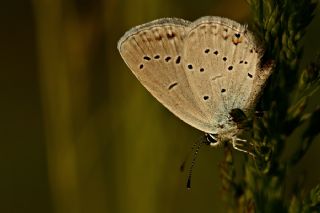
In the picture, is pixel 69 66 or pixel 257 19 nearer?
pixel 257 19

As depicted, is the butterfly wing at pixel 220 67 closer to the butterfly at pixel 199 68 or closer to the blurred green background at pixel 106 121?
the butterfly at pixel 199 68

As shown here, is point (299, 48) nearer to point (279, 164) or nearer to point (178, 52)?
point (279, 164)

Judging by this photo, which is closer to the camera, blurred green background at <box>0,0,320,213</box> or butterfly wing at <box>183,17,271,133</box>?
blurred green background at <box>0,0,320,213</box>

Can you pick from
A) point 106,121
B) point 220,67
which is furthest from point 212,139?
point 106,121

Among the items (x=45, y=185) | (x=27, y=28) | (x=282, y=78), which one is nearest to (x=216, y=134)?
(x=282, y=78)

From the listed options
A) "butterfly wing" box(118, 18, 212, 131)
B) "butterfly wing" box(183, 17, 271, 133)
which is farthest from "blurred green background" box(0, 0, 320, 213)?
"butterfly wing" box(183, 17, 271, 133)

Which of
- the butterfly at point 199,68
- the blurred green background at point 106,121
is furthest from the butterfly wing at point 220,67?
the blurred green background at point 106,121

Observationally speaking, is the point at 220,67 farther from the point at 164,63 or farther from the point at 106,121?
the point at 106,121

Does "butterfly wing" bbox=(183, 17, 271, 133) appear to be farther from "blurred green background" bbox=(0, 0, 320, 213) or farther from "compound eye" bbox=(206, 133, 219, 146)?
"blurred green background" bbox=(0, 0, 320, 213)

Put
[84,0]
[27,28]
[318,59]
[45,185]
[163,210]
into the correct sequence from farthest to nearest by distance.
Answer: [27,28]
[45,185]
[84,0]
[163,210]
[318,59]
